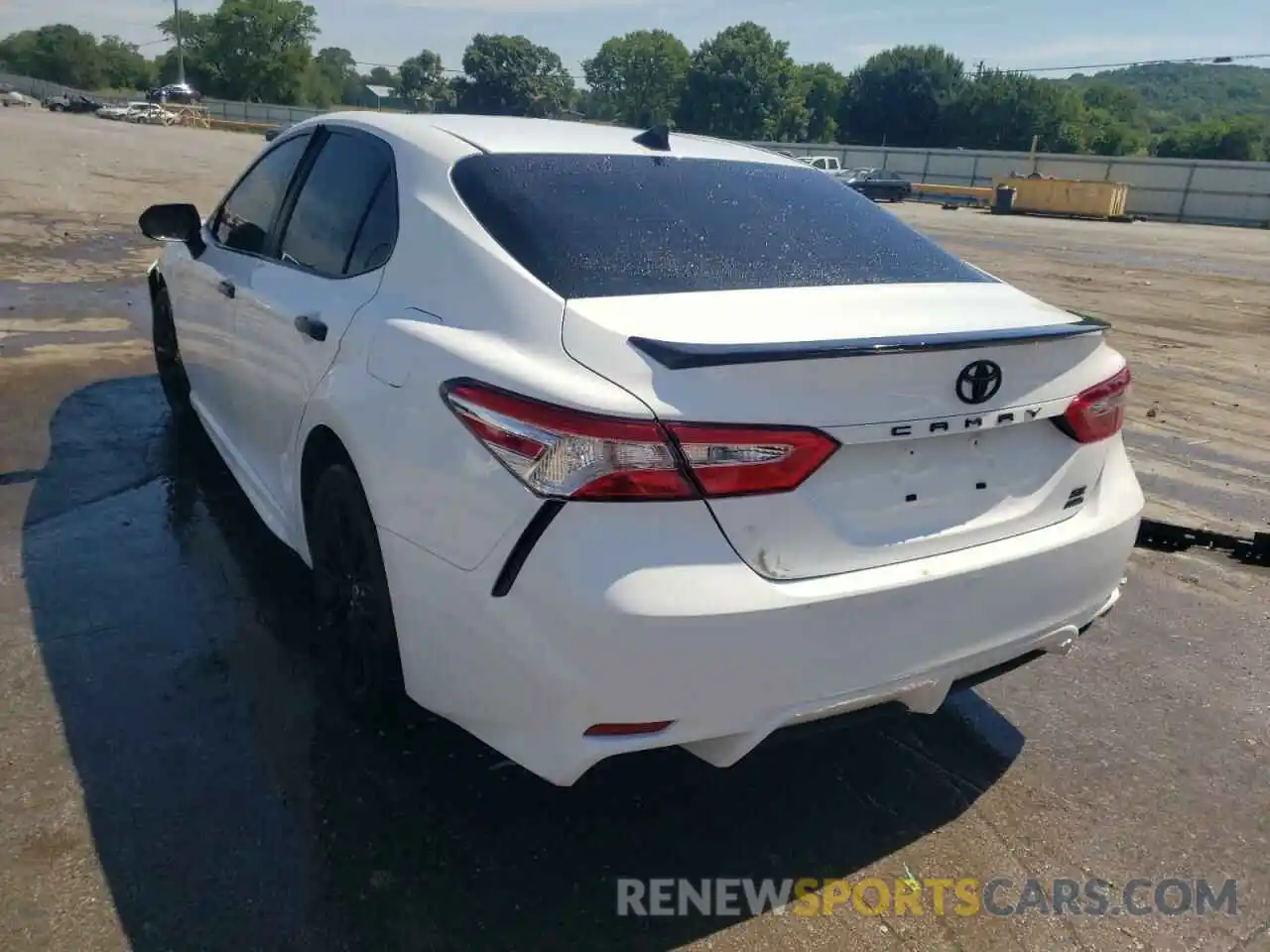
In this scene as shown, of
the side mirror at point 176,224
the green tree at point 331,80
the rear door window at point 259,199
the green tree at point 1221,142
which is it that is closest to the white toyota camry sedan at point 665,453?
the rear door window at point 259,199

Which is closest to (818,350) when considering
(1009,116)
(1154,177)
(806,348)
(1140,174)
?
(806,348)

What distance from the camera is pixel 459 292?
2.49 metres

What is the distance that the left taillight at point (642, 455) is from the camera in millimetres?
1998

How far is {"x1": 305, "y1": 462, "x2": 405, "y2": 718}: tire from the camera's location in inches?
103

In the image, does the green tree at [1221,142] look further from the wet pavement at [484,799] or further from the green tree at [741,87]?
the wet pavement at [484,799]

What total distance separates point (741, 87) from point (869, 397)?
107243 millimetres

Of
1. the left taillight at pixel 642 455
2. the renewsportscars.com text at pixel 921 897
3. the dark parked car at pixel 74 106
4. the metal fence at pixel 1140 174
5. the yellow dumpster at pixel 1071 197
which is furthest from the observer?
the dark parked car at pixel 74 106

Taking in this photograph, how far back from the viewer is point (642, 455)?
200 centimetres

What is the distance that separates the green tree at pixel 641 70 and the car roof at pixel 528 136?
121m

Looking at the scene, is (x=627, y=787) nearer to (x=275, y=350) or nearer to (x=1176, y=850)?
(x=1176, y=850)

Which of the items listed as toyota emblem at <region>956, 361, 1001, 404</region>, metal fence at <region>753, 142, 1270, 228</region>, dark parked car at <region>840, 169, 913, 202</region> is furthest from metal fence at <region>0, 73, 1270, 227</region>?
toyota emblem at <region>956, 361, 1001, 404</region>

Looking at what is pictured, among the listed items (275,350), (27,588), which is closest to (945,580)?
(275,350)

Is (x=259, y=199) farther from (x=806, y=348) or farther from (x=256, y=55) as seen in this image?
(x=256, y=55)

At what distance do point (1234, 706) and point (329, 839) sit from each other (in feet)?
9.54
